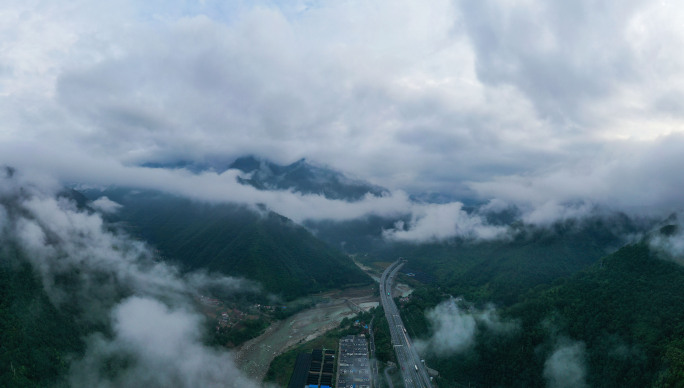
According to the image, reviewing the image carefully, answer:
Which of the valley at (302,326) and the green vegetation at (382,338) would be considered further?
the valley at (302,326)

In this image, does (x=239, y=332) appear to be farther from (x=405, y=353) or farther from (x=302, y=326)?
(x=405, y=353)

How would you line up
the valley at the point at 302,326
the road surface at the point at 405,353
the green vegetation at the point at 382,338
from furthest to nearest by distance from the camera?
the valley at the point at 302,326
the green vegetation at the point at 382,338
the road surface at the point at 405,353

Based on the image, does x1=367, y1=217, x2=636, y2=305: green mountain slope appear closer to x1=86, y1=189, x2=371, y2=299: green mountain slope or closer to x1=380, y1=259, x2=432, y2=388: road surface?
x1=380, y1=259, x2=432, y2=388: road surface

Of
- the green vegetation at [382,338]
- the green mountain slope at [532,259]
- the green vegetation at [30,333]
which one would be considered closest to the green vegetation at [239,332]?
the green vegetation at [30,333]

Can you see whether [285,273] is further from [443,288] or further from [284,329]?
[443,288]

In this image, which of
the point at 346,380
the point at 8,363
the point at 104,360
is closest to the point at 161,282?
the point at 104,360

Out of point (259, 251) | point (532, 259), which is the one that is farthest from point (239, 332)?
point (532, 259)

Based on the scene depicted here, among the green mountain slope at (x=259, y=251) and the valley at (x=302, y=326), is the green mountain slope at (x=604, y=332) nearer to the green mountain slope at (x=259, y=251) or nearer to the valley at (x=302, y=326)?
the valley at (x=302, y=326)

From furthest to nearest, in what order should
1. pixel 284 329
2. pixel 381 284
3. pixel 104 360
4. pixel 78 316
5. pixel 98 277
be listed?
pixel 381 284
pixel 284 329
pixel 98 277
pixel 78 316
pixel 104 360
